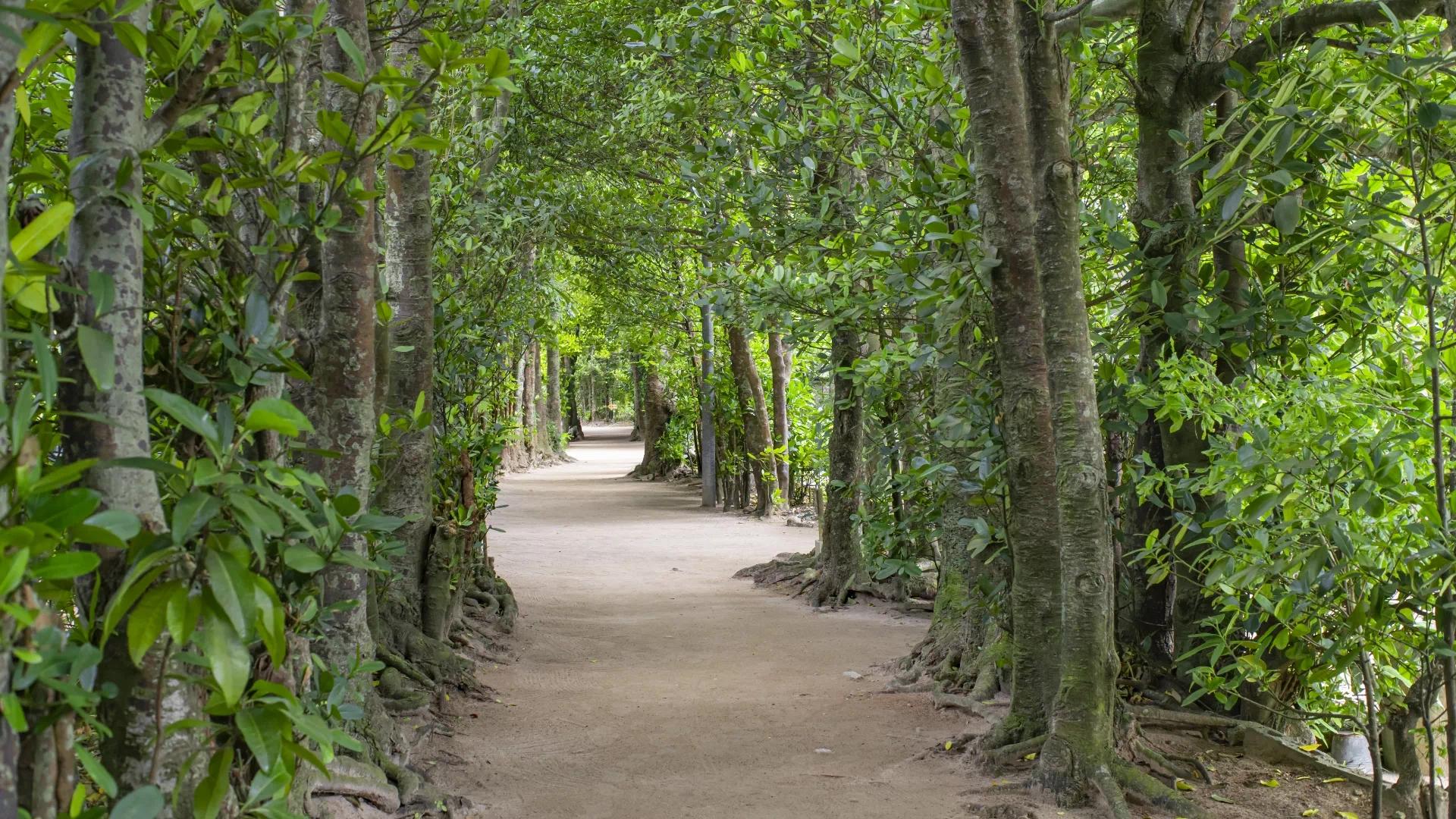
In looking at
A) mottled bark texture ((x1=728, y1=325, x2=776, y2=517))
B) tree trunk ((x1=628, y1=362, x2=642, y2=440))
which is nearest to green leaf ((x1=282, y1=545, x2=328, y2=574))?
mottled bark texture ((x1=728, y1=325, x2=776, y2=517))

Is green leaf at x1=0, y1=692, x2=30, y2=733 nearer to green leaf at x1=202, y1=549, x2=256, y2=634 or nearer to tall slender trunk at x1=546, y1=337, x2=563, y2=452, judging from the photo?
green leaf at x1=202, y1=549, x2=256, y2=634

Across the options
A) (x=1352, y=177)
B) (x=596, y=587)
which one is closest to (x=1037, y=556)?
(x=1352, y=177)

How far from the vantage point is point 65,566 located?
4.19ft

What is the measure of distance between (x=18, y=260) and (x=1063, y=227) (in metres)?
3.73

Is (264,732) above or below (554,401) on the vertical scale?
below

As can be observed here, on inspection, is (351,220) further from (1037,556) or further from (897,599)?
(897,599)

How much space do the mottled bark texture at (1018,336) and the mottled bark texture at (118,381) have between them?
3.41 metres

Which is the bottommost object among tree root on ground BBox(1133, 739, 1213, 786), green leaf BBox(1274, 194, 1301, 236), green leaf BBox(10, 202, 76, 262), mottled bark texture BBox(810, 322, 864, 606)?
tree root on ground BBox(1133, 739, 1213, 786)

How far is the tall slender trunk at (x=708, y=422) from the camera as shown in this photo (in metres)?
18.1

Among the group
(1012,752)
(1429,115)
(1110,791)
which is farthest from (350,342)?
(1012,752)

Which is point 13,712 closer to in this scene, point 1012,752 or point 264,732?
point 264,732

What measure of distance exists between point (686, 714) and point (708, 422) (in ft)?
41.6

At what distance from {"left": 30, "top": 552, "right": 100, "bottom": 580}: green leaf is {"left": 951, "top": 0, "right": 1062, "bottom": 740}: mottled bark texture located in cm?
379

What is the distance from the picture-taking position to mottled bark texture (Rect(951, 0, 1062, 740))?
14.4ft
